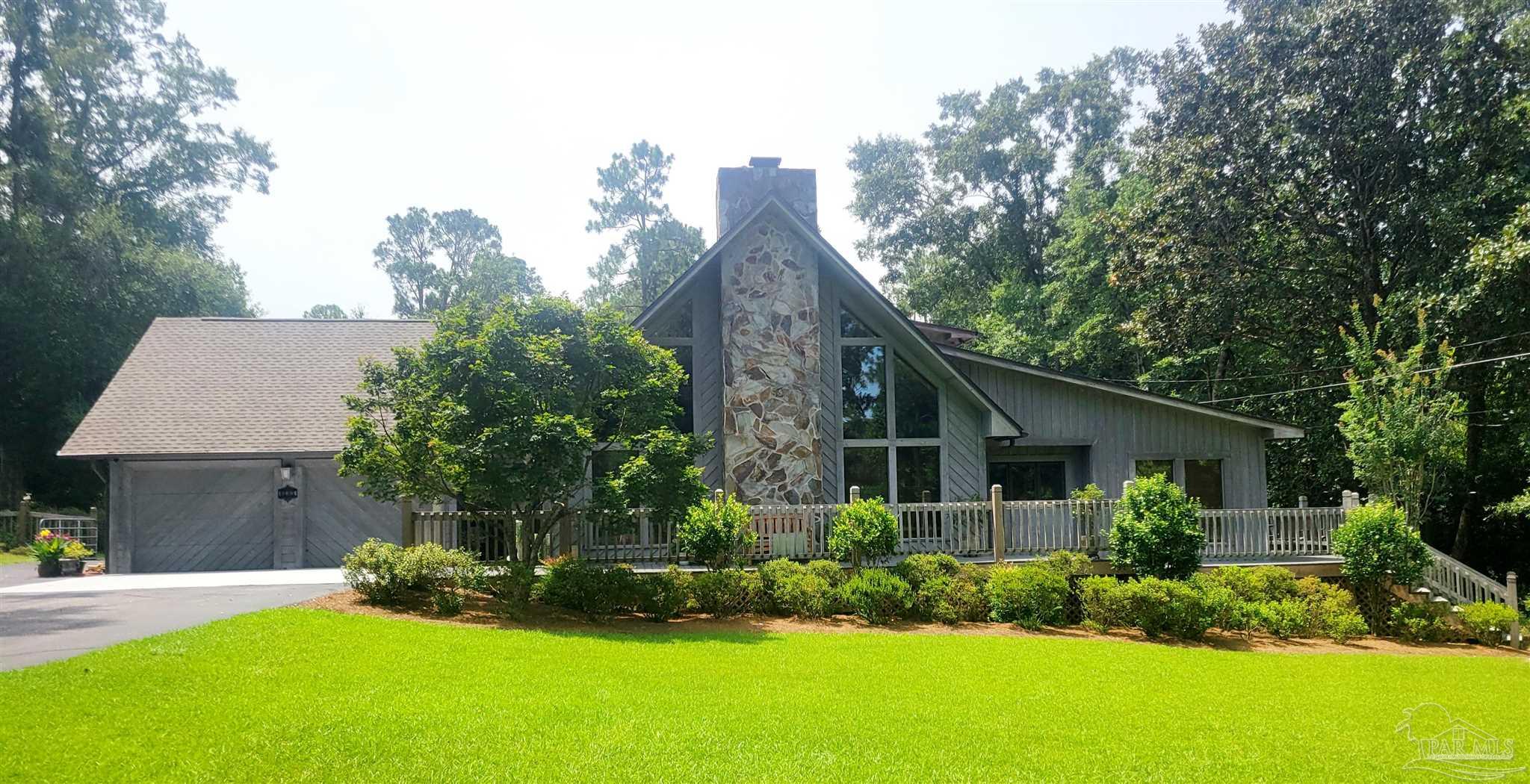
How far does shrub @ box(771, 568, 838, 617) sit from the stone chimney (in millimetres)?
7300

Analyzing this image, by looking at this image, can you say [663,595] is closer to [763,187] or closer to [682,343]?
[682,343]

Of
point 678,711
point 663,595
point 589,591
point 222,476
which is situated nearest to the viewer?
point 678,711

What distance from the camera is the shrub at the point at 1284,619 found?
482 inches

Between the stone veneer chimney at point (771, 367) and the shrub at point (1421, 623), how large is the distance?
8.83 m

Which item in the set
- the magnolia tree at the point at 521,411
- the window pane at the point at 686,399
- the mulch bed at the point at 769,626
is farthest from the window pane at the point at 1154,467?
the magnolia tree at the point at 521,411

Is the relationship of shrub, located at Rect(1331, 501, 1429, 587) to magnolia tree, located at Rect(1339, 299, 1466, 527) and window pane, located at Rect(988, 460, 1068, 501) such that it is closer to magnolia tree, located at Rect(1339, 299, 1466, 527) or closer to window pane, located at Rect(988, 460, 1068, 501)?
magnolia tree, located at Rect(1339, 299, 1466, 527)

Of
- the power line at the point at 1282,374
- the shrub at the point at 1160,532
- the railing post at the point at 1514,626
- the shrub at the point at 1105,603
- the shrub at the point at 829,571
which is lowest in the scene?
the railing post at the point at 1514,626

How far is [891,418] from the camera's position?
1616 cm

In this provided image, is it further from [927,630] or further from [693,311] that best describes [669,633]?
[693,311]

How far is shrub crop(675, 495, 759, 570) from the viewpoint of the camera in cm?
1238

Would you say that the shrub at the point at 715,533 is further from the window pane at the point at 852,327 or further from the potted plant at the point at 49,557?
the potted plant at the point at 49,557

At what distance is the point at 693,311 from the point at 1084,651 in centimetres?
865

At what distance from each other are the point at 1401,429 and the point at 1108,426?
4.81 meters

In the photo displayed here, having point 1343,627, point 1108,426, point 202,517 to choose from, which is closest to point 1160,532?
point 1343,627
